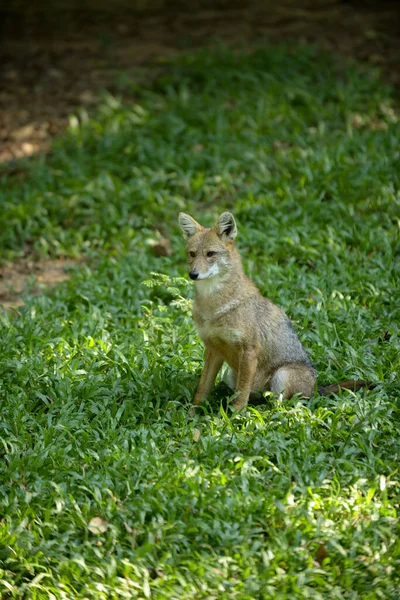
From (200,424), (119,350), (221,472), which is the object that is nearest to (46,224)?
(119,350)

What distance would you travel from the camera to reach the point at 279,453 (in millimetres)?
5848

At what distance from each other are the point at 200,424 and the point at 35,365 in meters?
1.79

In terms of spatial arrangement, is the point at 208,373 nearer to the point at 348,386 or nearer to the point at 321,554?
the point at 348,386

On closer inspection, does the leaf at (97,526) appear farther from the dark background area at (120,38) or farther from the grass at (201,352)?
the dark background area at (120,38)

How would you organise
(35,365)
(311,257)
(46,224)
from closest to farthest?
(35,365) → (311,257) → (46,224)

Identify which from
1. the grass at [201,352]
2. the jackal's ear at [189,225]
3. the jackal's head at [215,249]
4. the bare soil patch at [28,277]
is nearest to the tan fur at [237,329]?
the jackal's head at [215,249]

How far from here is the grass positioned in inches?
202

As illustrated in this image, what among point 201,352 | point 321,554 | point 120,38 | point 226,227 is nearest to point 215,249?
point 226,227

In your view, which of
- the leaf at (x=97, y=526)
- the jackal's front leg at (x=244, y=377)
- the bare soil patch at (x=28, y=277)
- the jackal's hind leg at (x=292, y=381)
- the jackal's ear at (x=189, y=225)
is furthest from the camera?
the bare soil patch at (x=28, y=277)

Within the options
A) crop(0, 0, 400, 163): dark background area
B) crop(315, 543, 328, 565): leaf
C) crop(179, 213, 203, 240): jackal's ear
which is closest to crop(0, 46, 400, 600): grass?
crop(315, 543, 328, 565): leaf

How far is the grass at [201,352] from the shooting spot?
16.9ft

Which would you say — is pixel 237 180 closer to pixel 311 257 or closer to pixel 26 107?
pixel 311 257

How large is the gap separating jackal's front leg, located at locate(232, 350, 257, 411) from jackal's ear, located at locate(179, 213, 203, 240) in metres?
1.26

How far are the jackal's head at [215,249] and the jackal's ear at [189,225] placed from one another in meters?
0.12
